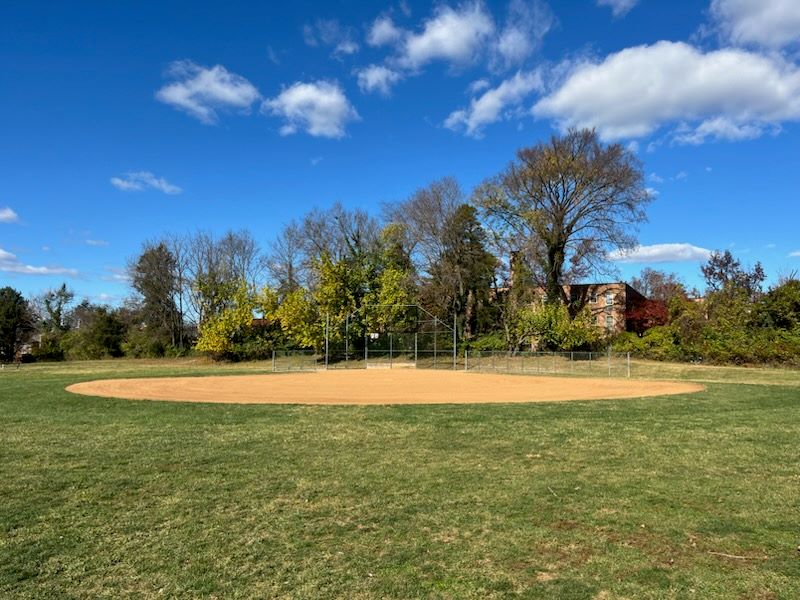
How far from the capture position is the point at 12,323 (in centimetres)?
6322

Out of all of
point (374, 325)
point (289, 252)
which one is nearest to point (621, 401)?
point (374, 325)

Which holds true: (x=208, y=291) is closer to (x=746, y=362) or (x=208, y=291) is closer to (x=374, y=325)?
(x=374, y=325)

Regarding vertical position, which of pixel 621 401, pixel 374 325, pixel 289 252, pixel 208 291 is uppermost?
pixel 289 252

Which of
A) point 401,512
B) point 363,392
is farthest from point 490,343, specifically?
point 401,512

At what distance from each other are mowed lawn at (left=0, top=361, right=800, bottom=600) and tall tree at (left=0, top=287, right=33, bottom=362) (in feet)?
206

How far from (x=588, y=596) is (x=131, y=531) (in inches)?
155

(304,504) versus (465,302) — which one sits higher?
(465,302)

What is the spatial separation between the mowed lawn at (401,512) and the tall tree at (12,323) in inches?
2470

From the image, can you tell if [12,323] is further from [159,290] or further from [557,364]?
[557,364]

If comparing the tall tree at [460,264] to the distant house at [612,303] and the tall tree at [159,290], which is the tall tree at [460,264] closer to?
the distant house at [612,303]

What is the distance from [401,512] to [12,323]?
72.1m

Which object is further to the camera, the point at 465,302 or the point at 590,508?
the point at 465,302

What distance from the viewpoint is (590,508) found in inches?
229

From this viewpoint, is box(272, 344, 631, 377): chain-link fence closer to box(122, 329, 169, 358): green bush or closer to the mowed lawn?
box(122, 329, 169, 358): green bush
